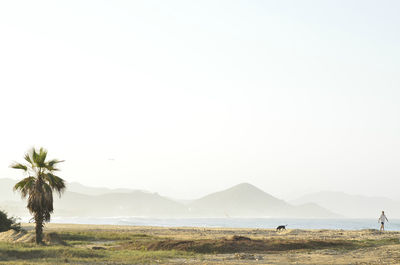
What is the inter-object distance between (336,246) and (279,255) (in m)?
7.52

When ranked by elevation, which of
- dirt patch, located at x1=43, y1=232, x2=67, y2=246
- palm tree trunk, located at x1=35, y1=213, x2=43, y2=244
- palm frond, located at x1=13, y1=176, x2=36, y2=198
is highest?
palm frond, located at x1=13, y1=176, x2=36, y2=198

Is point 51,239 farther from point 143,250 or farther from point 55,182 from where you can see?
point 143,250

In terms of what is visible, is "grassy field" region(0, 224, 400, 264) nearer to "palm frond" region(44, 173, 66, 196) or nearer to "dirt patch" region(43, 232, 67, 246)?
"dirt patch" region(43, 232, 67, 246)

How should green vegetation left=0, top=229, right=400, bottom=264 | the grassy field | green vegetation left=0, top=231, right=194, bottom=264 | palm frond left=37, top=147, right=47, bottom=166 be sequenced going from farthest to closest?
palm frond left=37, top=147, right=47, bottom=166
the grassy field
green vegetation left=0, top=229, right=400, bottom=264
green vegetation left=0, top=231, right=194, bottom=264

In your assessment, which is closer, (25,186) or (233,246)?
(25,186)

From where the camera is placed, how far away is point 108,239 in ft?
173

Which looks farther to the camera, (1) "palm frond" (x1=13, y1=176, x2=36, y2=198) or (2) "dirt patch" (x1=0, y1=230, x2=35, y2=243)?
(2) "dirt patch" (x1=0, y1=230, x2=35, y2=243)

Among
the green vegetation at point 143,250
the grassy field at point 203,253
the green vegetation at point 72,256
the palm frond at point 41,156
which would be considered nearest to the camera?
the green vegetation at point 72,256

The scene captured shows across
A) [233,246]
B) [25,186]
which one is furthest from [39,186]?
[233,246]

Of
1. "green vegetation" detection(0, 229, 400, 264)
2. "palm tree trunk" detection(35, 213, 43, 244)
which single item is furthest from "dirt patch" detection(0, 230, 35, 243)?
"palm tree trunk" detection(35, 213, 43, 244)

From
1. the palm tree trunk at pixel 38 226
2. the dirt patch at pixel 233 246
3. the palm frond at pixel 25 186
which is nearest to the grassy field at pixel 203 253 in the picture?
the dirt patch at pixel 233 246

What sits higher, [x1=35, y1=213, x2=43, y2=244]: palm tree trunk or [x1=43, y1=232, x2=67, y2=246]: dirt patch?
[x1=35, y1=213, x2=43, y2=244]: palm tree trunk

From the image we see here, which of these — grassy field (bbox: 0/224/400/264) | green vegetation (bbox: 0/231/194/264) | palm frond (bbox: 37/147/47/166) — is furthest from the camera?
palm frond (bbox: 37/147/47/166)

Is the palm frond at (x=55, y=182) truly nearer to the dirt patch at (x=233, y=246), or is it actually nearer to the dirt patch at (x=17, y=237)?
the dirt patch at (x=17, y=237)
